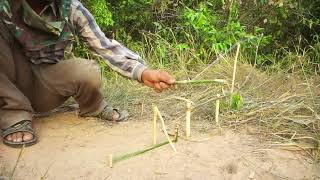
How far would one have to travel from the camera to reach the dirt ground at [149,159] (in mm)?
2281

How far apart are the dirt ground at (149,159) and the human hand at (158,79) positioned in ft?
0.99

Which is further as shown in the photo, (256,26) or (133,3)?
(133,3)

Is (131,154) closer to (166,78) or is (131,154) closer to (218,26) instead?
(166,78)

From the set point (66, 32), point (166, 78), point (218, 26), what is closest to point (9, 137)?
point (66, 32)

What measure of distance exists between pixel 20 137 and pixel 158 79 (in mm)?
786

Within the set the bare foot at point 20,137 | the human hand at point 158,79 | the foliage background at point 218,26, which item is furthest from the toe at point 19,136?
the foliage background at point 218,26

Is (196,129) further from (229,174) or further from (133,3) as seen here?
(133,3)

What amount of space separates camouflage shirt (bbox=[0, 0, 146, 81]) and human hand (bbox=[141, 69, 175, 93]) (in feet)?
0.18

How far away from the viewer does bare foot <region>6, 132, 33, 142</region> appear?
260 centimetres

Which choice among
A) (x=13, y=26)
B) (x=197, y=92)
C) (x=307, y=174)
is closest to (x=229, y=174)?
(x=307, y=174)

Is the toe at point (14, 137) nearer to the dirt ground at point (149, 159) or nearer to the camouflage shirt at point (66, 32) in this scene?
the dirt ground at point (149, 159)

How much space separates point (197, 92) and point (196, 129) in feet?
1.89

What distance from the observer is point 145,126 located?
2.85 meters

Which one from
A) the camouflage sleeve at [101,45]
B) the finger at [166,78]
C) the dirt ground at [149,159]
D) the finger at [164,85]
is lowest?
the dirt ground at [149,159]
